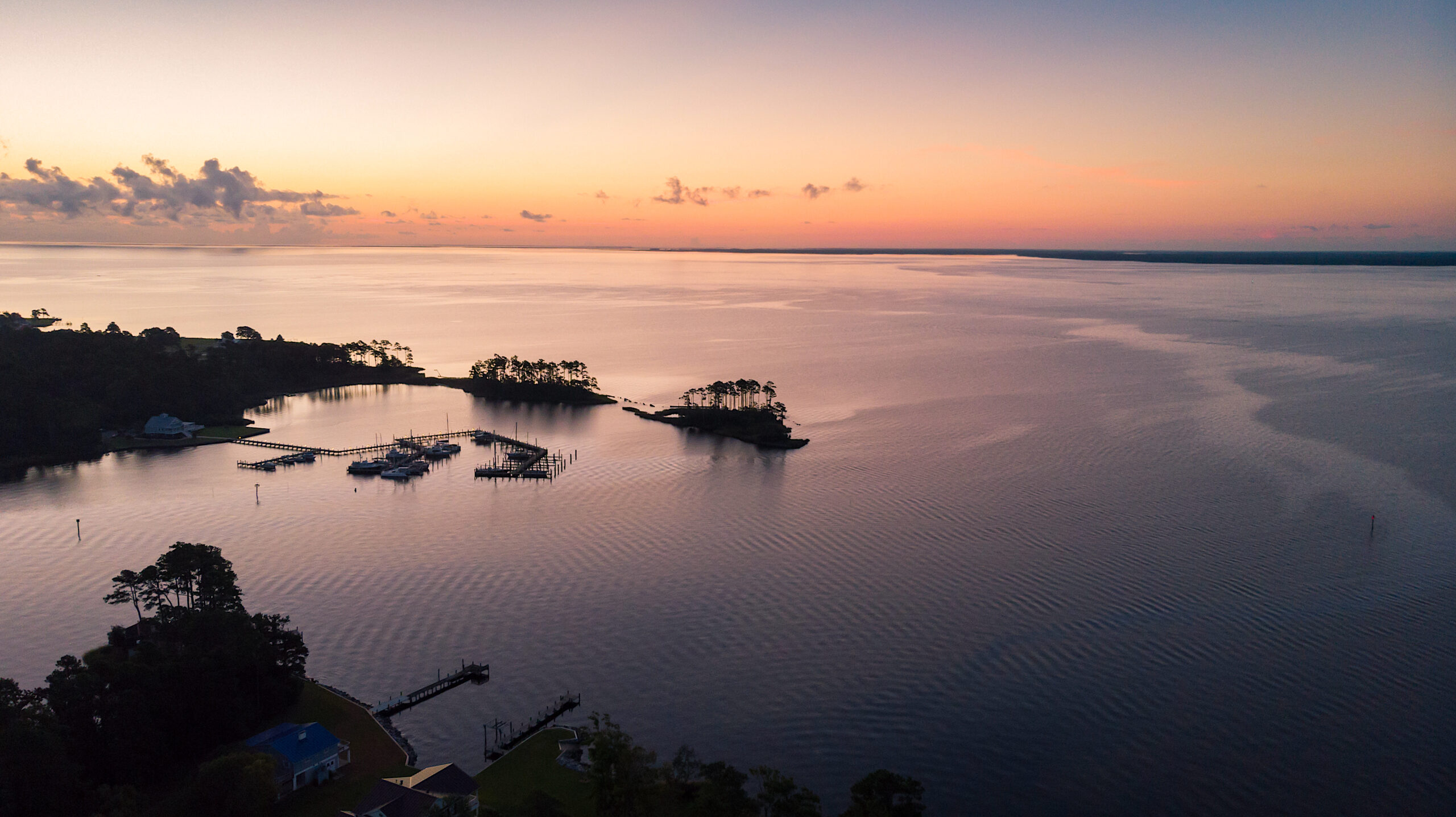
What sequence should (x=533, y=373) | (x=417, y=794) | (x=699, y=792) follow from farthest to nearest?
(x=533, y=373)
(x=699, y=792)
(x=417, y=794)

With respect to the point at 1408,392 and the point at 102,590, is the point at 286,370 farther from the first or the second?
the point at 1408,392

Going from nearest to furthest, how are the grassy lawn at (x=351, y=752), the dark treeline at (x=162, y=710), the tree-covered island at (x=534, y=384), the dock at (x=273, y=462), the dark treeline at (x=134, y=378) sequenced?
1. the dark treeline at (x=162, y=710)
2. the grassy lawn at (x=351, y=752)
3. the dock at (x=273, y=462)
4. the dark treeline at (x=134, y=378)
5. the tree-covered island at (x=534, y=384)

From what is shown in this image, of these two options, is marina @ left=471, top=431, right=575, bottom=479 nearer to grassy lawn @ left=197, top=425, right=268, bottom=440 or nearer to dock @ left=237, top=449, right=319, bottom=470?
dock @ left=237, top=449, right=319, bottom=470

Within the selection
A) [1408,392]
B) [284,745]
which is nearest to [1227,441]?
[1408,392]

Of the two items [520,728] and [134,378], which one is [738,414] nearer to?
[520,728]

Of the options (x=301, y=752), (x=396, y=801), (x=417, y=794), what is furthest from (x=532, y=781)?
(x=301, y=752)

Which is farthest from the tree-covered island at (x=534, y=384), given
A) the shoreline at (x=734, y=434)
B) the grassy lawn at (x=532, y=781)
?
the grassy lawn at (x=532, y=781)

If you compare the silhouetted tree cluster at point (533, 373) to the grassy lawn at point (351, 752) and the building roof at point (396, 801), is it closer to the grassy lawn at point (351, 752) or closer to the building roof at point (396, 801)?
the grassy lawn at point (351, 752)
